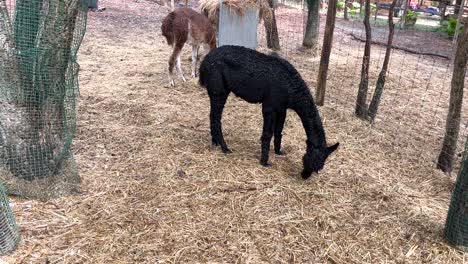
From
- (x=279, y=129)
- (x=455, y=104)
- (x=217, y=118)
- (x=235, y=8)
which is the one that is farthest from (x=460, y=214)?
(x=235, y=8)

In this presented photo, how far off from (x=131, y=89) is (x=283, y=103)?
336 cm

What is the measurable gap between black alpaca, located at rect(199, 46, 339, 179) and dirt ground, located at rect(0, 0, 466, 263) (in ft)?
1.05

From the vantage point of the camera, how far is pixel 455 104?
4.41m

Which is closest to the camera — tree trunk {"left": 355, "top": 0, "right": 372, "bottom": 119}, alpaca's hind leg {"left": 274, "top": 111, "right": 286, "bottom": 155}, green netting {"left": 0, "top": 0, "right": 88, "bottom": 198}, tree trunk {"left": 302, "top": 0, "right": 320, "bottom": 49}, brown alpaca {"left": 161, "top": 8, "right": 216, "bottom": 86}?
green netting {"left": 0, "top": 0, "right": 88, "bottom": 198}

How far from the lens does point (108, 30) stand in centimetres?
1056

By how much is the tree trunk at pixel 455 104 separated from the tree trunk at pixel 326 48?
1.84 meters

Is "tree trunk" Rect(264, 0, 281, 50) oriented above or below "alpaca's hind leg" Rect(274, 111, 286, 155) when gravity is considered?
above

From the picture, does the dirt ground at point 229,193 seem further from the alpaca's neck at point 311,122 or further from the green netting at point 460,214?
the alpaca's neck at point 311,122

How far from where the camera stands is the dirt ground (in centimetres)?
294

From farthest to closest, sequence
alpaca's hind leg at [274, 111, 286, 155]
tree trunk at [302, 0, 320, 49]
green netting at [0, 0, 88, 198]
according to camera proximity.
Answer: tree trunk at [302, 0, 320, 49] < alpaca's hind leg at [274, 111, 286, 155] < green netting at [0, 0, 88, 198]

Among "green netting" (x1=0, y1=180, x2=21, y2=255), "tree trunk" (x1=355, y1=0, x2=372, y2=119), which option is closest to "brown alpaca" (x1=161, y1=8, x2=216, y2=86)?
"tree trunk" (x1=355, y1=0, x2=372, y2=119)

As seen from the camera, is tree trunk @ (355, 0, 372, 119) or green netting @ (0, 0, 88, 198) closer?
green netting @ (0, 0, 88, 198)

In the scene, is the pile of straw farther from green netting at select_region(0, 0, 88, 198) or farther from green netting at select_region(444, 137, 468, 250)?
green netting at select_region(444, 137, 468, 250)

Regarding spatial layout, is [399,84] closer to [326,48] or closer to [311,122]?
[326,48]
